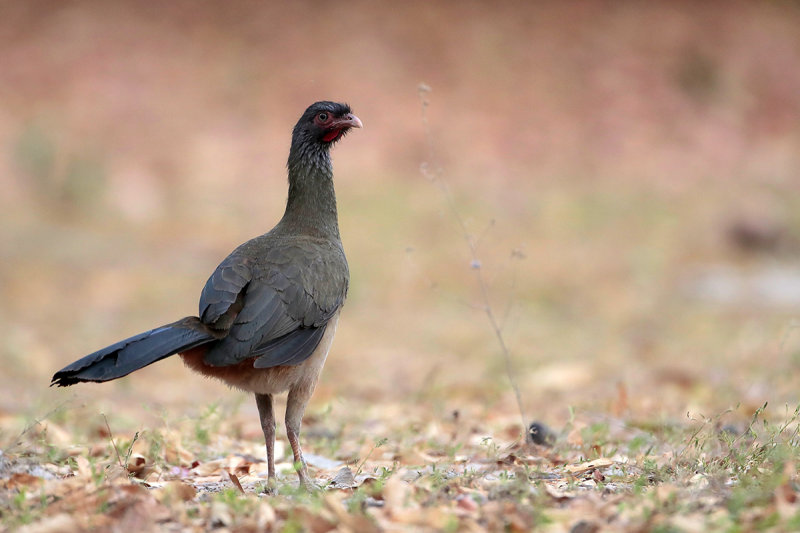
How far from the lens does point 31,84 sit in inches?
905

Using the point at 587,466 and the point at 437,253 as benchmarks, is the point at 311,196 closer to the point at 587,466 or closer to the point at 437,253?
the point at 587,466

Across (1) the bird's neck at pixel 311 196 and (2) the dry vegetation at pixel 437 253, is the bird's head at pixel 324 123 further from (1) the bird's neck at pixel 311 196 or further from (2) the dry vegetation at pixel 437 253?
(2) the dry vegetation at pixel 437 253

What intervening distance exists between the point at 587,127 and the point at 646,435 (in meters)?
20.7

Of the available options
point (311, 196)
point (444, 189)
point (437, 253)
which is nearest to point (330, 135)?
point (311, 196)

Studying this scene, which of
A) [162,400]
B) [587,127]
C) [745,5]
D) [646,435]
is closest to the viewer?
[646,435]

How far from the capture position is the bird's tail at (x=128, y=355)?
3.59 meters

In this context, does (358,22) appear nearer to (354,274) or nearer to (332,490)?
(354,274)

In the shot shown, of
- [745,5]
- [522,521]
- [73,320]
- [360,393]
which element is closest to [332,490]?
[522,521]

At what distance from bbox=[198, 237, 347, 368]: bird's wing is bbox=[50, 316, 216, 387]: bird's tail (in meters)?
0.18

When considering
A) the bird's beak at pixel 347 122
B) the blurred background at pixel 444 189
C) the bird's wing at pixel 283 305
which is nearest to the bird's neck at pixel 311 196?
the bird's beak at pixel 347 122

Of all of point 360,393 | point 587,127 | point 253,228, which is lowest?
point 360,393

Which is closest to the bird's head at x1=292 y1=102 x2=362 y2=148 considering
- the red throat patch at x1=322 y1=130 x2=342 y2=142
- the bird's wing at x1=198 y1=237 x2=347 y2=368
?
the red throat patch at x1=322 y1=130 x2=342 y2=142

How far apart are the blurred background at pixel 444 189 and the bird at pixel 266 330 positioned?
0.60 meters

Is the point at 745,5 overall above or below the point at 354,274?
above
